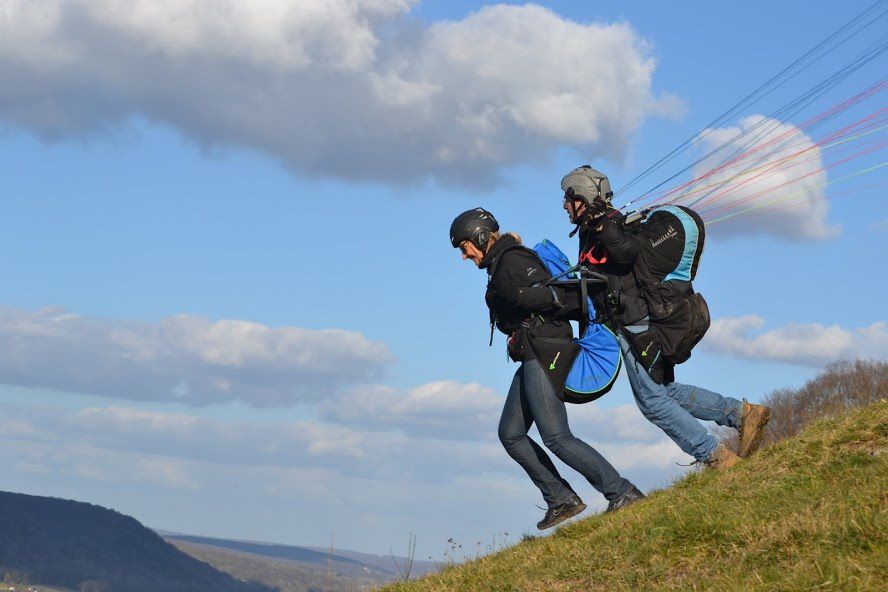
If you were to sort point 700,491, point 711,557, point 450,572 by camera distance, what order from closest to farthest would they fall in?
→ point 711,557
point 700,491
point 450,572

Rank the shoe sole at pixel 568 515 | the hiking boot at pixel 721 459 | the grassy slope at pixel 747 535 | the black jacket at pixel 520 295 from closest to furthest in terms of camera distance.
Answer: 1. the grassy slope at pixel 747 535
2. the black jacket at pixel 520 295
3. the hiking boot at pixel 721 459
4. the shoe sole at pixel 568 515

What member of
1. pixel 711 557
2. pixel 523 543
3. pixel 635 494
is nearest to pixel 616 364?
pixel 635 494

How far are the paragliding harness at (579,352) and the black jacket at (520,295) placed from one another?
4 cm

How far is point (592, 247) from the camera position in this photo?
31.8 ft

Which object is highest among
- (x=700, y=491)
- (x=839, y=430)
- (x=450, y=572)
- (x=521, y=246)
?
(x=521, y=246)

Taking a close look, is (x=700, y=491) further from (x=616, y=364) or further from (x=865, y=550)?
(x=865, y=550)

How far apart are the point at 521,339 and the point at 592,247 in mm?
1081

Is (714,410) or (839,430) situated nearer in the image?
(839,430)

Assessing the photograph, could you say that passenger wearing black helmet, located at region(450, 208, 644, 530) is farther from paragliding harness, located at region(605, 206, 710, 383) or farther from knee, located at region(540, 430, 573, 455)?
paragliding harness, located at region(605, 206, 710, 383)

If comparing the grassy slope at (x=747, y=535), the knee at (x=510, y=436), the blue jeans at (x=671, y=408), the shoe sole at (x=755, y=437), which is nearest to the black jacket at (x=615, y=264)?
the blue jeans at (x=671, y=408)

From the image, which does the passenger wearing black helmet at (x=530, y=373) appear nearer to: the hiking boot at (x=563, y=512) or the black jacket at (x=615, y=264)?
the hiking boot at (x=563, y=512)

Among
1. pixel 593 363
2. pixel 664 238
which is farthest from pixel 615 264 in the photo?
pixel 593 363

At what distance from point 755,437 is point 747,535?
3001 mm

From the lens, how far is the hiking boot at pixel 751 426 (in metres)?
9.85
